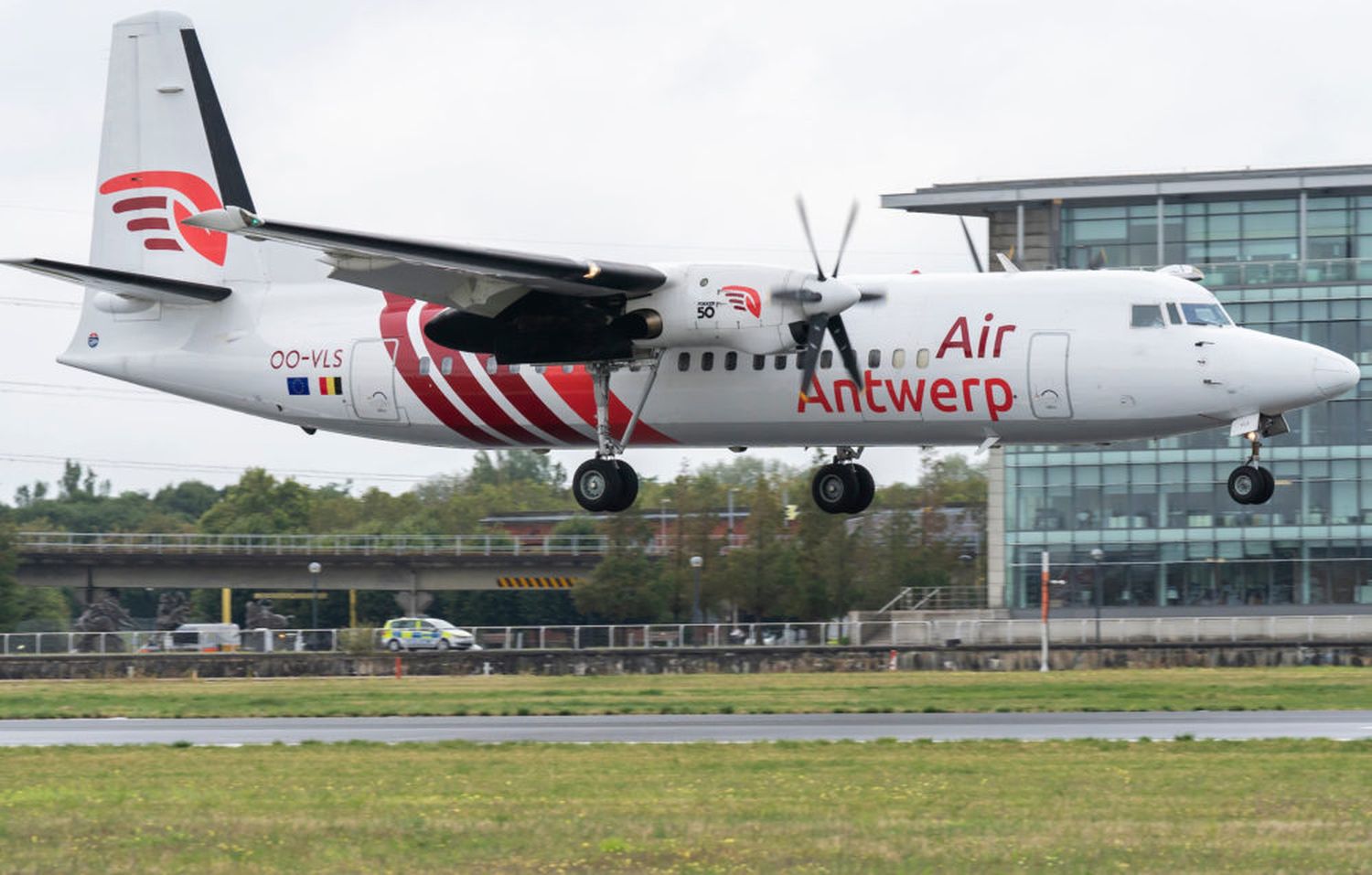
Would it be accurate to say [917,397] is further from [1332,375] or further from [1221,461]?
[1221,461]

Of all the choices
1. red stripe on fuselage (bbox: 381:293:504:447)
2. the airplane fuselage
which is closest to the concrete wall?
the airplane fuselage

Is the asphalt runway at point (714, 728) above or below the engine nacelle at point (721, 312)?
below

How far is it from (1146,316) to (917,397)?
128 inches

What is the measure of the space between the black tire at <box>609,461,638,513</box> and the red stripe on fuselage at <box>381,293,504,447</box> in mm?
2211

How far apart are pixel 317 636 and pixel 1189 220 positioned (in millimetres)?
29784

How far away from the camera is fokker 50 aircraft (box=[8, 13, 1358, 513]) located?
2616cm

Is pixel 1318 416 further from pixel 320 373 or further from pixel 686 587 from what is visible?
pixel 320 373

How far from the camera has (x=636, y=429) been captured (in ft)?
95.2

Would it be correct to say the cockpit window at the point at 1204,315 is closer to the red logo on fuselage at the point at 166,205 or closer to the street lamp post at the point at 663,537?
the red logo on fuselage at the point at 166,205

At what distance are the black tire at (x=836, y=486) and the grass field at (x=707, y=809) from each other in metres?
6.78

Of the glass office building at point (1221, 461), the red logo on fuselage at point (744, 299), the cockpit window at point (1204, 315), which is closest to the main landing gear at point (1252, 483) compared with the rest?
the cockpit window at point (1204, 315)

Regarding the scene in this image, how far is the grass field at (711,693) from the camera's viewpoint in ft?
109

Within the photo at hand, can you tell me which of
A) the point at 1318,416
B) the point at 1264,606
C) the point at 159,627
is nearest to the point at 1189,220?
the point at 1318,416

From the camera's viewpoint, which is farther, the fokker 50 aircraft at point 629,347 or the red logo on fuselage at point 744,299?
the red logo on fuselage at point 744,299
